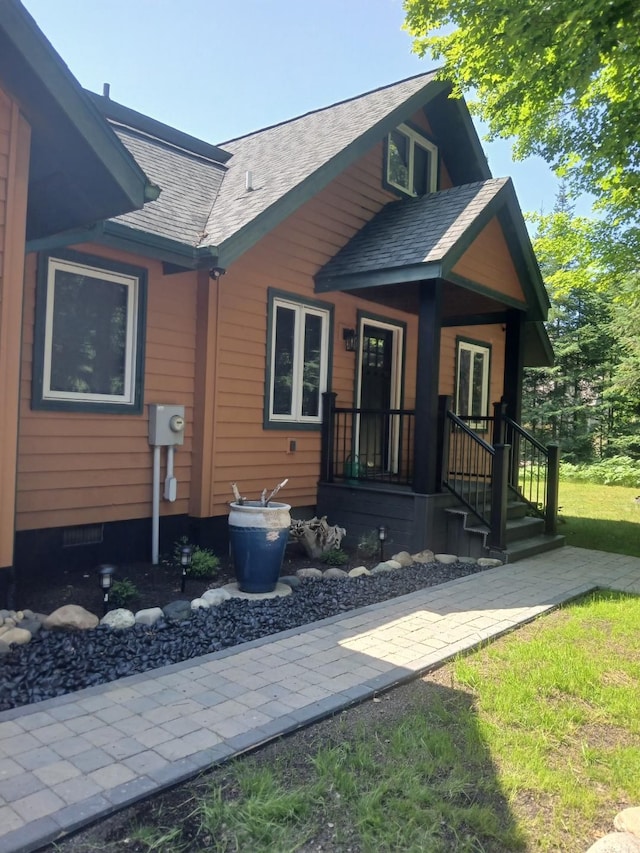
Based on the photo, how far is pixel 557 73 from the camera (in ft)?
21.2

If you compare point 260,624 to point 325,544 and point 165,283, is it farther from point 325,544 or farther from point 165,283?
point 165,283

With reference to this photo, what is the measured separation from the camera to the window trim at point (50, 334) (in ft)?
17.1

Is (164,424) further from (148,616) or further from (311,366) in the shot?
(311,366)

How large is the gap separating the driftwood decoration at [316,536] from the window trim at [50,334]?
2241 mm

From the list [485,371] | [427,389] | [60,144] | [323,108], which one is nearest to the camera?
[60,144]

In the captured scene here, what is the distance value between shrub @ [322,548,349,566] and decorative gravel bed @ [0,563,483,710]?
2.58ft

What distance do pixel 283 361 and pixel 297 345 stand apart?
0.99 feet

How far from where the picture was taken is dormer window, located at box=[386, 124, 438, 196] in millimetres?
9156

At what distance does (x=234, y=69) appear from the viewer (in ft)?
32.2

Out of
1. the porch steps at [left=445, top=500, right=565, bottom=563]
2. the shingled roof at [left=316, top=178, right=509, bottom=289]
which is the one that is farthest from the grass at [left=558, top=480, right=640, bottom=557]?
the shingled roof at [left=316, top=178, right=509, bottom=289]

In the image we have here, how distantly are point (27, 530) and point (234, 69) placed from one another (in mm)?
8103

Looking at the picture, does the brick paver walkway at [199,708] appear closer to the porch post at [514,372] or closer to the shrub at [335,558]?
the shrub at [335,558]

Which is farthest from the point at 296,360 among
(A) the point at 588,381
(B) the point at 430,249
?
(A) the point at 588,381

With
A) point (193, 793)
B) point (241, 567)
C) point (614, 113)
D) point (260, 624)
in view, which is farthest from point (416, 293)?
point (193, 793)
